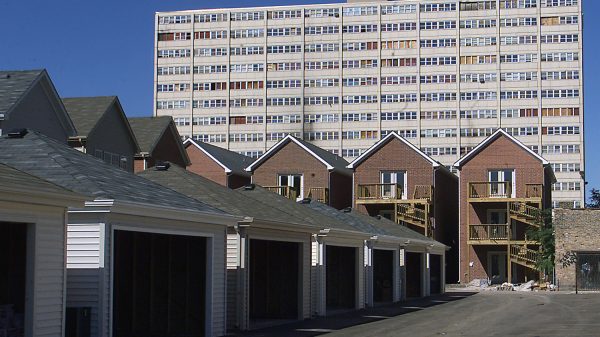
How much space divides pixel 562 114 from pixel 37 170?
106814mm

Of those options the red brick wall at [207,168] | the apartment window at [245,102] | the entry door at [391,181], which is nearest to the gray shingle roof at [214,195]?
the entry door at [391,181]

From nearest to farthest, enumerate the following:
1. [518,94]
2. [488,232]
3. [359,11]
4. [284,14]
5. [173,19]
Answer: [488,232] < [518,94] < [359,11] < [284,14] < [173,19]

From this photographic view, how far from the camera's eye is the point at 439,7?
124 meters

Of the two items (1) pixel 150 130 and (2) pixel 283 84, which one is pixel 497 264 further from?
(2) pixel 283 84

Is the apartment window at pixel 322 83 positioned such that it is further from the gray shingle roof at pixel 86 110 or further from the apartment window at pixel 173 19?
the gray shingle roof at pixel 86 110

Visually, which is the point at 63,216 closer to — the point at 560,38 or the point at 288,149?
the point at 288,149

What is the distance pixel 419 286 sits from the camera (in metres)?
52.5

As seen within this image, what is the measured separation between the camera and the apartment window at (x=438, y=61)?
124 m

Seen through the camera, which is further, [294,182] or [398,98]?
[398,98]

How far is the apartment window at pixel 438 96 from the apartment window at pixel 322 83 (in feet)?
38.2

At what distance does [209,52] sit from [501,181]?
234ft

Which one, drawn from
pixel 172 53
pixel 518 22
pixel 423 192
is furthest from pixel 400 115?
pixel 423 192

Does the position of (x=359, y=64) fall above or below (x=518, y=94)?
above

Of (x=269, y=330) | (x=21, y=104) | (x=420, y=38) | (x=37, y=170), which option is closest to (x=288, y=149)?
(x=21, y=104)
